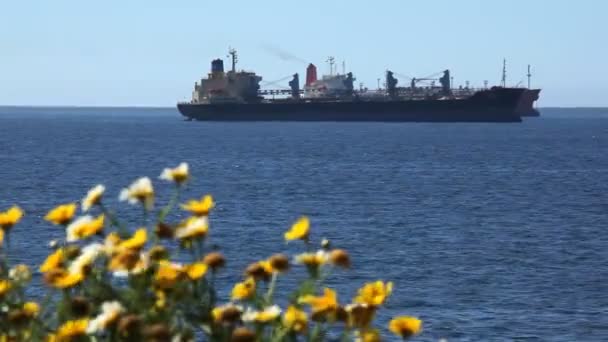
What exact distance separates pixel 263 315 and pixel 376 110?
12975cm

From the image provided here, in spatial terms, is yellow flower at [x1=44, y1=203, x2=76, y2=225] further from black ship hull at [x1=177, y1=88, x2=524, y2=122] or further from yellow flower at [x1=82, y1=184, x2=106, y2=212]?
black ship hull at [x1=177, y1=88, x2=524, y2=122]

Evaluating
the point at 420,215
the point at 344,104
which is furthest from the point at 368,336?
the point at 344,104

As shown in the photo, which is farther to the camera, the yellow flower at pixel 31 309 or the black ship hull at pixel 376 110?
the black ship hull at pixel 376 110

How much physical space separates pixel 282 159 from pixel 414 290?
4685 cm

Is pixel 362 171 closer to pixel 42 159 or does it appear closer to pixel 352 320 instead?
pixel 42 159

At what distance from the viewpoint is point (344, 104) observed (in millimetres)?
132625

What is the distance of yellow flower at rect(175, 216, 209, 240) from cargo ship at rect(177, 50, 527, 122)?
12127cm

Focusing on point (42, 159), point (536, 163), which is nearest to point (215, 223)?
point (42, 159)

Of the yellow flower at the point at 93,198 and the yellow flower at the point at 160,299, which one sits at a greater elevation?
the yellow flower at the point at 93,198

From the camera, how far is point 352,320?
380 cm

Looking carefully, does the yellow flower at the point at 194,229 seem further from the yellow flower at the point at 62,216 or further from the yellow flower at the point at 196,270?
the yellow flower at the point at 62,216

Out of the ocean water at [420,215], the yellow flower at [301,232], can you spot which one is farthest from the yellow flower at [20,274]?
the ocean water at [420,215]

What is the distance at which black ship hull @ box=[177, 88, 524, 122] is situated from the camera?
411 ft

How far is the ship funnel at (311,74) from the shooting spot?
16243 cm
